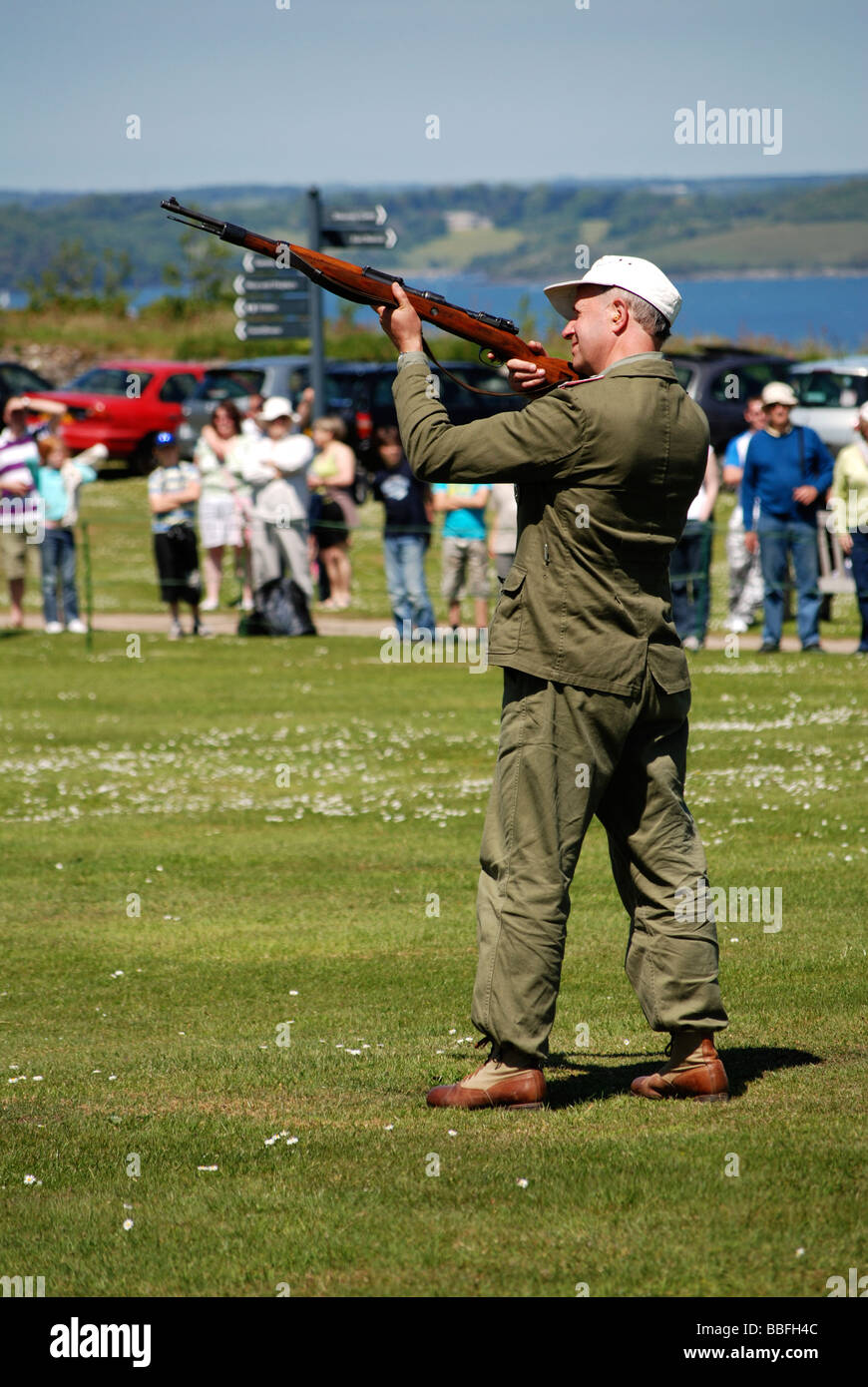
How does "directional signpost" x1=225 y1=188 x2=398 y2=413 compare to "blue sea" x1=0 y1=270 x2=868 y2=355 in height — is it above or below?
below

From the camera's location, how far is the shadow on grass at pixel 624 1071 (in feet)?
17.6

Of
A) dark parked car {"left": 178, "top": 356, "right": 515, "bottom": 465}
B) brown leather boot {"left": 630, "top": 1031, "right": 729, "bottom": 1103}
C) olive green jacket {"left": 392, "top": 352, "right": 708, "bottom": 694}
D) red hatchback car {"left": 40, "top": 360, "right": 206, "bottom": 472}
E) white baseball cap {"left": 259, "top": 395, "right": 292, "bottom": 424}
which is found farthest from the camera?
red hatchback car {"left": 40, "top": 360, "right": 206, "bottom": 472}

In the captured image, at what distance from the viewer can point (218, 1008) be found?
274 inches

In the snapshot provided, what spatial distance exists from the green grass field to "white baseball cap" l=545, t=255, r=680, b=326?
2.28m

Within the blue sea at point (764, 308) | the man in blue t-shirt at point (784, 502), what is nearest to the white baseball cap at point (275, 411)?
the man in blue t-shirt at point (784, 502)

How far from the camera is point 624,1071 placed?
5.71 meters

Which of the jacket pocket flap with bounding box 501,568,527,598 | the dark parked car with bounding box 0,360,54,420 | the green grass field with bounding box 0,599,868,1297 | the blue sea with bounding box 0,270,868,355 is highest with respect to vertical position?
the blue sea with bounding box 0,270,868,355

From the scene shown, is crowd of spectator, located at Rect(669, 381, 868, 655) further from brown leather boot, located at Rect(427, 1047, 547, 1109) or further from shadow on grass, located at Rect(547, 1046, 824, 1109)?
brown leather boot, located at Rect(427, 1047, 547, 1109)

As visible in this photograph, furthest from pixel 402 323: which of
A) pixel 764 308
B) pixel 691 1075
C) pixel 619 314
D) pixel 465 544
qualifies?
pixel 764 308

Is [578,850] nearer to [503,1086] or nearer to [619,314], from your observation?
[503,1086]

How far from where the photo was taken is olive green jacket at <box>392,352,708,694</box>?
4.93 m

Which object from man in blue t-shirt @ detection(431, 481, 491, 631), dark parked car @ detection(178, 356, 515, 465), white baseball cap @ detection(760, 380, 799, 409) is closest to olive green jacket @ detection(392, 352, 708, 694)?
white baseball cap @ detection(760, 380, 799, 409)
